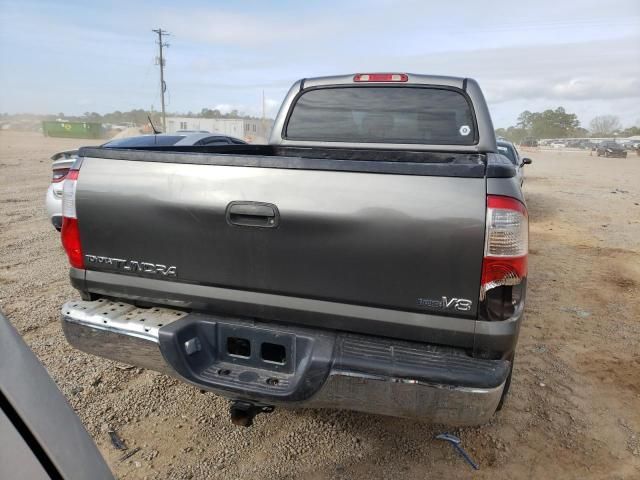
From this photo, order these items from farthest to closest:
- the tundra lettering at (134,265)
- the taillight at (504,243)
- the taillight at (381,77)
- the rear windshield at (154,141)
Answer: the rear windshield at (154,141)
the taillight at (381,77)
the tundra lettering at (134,265)
the taillight at (504,243)

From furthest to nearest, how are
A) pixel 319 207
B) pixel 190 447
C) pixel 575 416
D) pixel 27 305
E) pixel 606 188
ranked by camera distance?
pixel 606 188 < pixel 27 305 < pixel 575 416 < pixel 190 447 < pixel 319 207

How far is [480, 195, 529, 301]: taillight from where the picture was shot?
1890mm

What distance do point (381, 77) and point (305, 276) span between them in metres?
2.26

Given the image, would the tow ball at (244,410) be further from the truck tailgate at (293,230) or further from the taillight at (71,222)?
the taillight at (71,222)

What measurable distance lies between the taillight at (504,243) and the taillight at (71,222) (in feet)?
6.81

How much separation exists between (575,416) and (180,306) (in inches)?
105

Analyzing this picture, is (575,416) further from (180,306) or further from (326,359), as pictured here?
(180,306)

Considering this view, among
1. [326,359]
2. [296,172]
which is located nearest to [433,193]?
[296,172]

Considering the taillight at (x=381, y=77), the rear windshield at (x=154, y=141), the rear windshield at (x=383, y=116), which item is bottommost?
the rear windshield at (x=154, y=141)

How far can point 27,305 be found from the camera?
462 centimetres

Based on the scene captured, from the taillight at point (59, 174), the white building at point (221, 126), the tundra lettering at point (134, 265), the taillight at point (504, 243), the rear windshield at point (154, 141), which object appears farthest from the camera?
the white building at point (221, 126)

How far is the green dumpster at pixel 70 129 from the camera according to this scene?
62.7 meters

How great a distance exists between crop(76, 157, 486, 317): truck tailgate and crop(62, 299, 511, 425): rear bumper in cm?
20

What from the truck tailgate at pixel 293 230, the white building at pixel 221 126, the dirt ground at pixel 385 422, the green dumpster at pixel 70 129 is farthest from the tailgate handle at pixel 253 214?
the green dumpster at pixel 70 129
